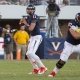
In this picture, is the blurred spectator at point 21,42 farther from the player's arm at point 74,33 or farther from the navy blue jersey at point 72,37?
the player's arm at point 74,33

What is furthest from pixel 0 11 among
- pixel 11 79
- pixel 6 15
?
pixel 11 79

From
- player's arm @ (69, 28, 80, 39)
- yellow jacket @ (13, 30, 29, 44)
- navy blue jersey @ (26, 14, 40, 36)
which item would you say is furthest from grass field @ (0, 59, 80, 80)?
yellow jacket @ (13, 30, 29, 44)

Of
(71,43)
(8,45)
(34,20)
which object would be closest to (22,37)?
(8,45)

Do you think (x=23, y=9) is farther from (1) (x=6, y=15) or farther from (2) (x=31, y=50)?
(2) (x=31, y=50)

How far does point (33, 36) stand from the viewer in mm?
14375

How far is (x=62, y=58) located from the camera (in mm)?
12992

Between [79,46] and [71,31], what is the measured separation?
1.89 ft

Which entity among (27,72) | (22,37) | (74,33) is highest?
(74,33)

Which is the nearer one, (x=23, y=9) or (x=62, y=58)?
(x=62, y=58)

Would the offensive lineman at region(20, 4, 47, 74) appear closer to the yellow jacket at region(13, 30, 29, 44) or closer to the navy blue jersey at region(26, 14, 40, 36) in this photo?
the navy blue jersey at region(26, 14, 40, 36)

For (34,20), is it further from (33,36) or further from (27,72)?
(27,72)

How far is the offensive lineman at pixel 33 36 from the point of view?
553 inches

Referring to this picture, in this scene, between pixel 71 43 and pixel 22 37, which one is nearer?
pixel 71 43

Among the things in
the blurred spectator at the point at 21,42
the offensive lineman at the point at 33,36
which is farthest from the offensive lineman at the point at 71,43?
the blurred spectator at the point at 21,42
